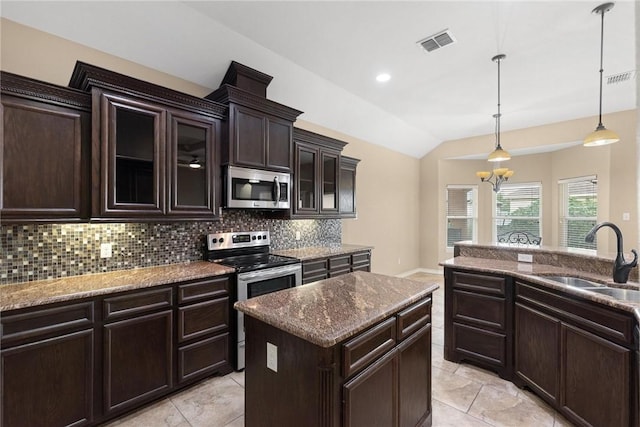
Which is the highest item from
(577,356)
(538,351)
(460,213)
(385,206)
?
(385,206)

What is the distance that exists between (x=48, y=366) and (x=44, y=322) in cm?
27

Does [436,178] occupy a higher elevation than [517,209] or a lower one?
higher

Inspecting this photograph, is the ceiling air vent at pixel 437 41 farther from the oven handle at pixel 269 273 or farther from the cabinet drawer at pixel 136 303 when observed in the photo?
the cabinet drawer at pixel 136 303

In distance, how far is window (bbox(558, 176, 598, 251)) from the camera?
519cm

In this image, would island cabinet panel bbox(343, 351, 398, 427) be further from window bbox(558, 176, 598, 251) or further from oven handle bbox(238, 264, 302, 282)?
window bbox(558, 176, 598, 251)

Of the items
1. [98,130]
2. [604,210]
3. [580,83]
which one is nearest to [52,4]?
[98,130]

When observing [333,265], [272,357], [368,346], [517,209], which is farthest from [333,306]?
[517,209]

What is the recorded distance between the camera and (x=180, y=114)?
2.48 m

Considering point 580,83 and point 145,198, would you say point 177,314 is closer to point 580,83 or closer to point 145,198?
point 145,198

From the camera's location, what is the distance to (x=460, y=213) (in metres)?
6.88

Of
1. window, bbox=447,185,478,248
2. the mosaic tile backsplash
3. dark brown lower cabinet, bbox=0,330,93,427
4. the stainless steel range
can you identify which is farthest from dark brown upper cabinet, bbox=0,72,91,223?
window, bbox=447,185,478,248

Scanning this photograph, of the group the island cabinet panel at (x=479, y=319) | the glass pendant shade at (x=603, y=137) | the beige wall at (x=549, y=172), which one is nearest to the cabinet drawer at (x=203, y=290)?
the island cabinet panel at (x=479, y=319)

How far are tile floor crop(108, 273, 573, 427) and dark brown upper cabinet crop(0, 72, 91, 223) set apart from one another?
1.58 m

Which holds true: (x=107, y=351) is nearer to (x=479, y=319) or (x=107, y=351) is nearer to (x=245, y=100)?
(x=245, y=100)
